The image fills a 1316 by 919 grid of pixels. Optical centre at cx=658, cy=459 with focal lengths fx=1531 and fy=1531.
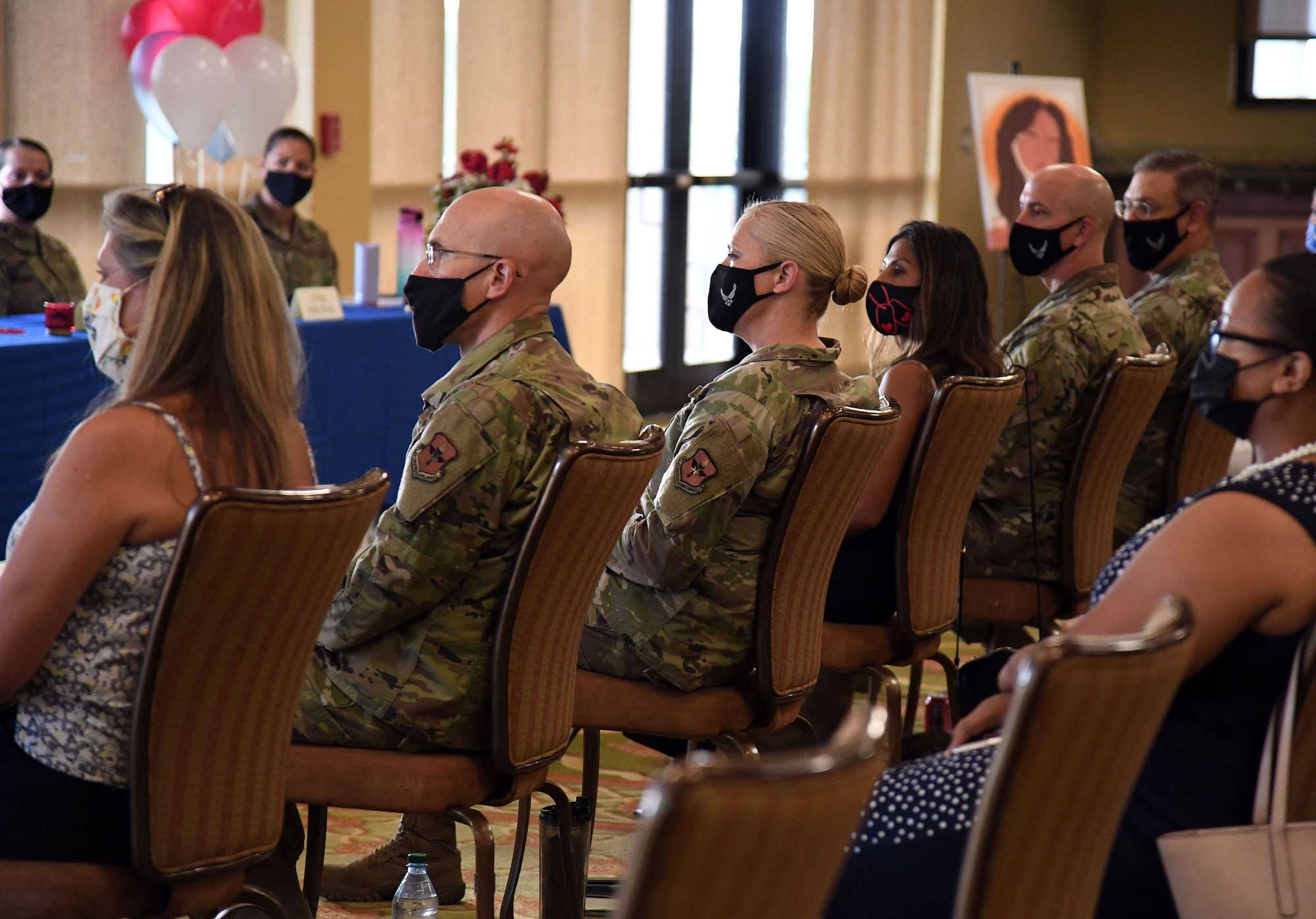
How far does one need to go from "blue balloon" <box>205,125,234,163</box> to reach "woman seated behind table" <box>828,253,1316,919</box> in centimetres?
479

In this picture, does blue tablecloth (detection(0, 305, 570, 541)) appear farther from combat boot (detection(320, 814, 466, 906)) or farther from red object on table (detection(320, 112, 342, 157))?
combat boot (detection(320, 814, 466, 906))

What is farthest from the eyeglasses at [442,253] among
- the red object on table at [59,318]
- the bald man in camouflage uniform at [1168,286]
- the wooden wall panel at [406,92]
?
the wooden wall panel at [406,92]

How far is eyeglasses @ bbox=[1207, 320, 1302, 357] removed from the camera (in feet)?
5.98

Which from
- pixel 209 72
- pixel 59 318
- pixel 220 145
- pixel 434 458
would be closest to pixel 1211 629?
pixel 434 458

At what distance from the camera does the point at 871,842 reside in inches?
70.4

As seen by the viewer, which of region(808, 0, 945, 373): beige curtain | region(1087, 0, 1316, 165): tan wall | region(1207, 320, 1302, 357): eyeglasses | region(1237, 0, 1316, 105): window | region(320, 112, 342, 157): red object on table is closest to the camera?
region(1207, 320, 1302, 357): eyeglasses

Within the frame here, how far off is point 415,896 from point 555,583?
0.77 m

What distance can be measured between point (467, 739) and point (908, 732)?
1.84 metres

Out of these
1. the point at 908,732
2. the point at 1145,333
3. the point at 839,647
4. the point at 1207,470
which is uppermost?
the point at 1145,333

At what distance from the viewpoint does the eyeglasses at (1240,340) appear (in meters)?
1.82

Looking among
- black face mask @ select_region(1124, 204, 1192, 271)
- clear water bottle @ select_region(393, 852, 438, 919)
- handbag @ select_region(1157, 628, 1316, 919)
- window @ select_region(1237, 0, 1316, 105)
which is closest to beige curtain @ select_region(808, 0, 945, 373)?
window @ select_region(1237, 0, 1316, 105)

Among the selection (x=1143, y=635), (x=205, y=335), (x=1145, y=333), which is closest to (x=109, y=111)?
(x=1145, y=333)

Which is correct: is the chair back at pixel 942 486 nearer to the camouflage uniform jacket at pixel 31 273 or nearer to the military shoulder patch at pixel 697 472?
the military shoulder patch at pixel 697 472

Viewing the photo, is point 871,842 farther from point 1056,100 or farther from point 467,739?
point 1056,100
